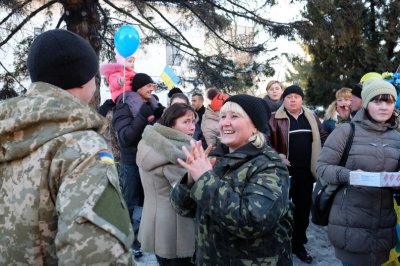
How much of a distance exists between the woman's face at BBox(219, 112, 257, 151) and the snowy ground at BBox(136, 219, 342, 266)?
2566mm

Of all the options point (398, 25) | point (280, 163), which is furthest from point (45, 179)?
A: point (398, 25)

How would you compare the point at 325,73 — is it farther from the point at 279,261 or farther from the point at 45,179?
the point at 45,179

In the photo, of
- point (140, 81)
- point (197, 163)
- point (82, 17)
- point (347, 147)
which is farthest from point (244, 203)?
point (82, 17)

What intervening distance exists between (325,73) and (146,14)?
7978 mm

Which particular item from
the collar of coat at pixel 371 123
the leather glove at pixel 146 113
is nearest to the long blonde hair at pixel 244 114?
the collar of coat at pixel 371 123

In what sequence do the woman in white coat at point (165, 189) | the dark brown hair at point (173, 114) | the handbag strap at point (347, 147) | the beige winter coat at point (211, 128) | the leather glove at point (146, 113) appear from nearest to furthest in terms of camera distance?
the woman in white coat at point (165, 189), the handbag strap at point (347, 147), the dark brown hair at point (173, 114), the leather glove at point (146, 113), the beige winter coat at point (211, 128)

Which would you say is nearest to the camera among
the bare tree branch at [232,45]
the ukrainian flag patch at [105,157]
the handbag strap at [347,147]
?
the ukrainian flag patch at [105,157]

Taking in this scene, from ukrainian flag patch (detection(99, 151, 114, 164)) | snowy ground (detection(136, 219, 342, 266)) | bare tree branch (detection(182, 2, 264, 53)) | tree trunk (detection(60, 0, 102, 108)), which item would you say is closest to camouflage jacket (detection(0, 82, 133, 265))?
ukrainian flag patch (detection(99, 151, 114, 164))

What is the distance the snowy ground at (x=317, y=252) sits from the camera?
4.32m

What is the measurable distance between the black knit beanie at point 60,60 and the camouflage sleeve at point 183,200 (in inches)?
37.3

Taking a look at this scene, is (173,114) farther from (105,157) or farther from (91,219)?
(91,219)

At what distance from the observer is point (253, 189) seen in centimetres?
188

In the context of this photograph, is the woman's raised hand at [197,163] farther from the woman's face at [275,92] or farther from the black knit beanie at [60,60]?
the woman's face at [275,92]

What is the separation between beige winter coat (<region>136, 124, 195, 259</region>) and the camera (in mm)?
2779
